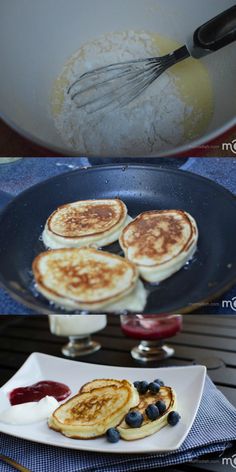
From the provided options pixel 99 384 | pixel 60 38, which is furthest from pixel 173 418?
pixel 60 38

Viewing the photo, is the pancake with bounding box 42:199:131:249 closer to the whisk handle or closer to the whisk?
the whisk

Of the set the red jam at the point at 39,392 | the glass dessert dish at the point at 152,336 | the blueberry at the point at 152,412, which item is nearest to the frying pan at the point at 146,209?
the blueberry at the point at 152,412

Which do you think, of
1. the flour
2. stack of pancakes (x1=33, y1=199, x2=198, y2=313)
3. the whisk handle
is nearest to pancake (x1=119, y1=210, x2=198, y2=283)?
stack of pancakes (x1=33, y1=199, x2=198, y2=313)

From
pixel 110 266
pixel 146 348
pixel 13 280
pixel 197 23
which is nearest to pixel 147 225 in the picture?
pixel 110 266

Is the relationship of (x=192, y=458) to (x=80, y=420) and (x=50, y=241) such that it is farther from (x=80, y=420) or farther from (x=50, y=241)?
(x=50, y=241)

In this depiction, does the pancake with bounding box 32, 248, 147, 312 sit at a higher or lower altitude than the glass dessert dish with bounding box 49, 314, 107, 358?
higher

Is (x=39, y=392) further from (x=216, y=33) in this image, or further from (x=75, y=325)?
(x=216, y=33)
